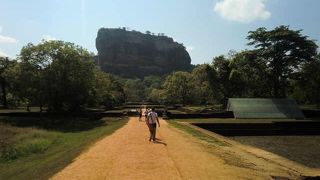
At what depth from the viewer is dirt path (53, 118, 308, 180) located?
14.5 m

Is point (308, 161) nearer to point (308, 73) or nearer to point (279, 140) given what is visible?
point (279, 140)

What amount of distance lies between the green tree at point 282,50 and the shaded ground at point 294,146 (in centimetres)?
2571

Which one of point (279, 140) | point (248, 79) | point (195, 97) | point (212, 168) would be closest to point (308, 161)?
point (212, 168)

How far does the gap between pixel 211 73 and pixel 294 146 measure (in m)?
47.0

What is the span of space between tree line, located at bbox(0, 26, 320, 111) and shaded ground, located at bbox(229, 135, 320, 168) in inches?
988

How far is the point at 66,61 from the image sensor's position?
5425 centimetres

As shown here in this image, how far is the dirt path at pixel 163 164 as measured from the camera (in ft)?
47.7

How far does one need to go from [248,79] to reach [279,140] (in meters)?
35.5

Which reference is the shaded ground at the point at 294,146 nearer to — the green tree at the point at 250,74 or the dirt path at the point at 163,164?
the dirt path at the point at 163,164

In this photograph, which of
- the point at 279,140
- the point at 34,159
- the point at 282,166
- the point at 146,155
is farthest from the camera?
the point at 279,140

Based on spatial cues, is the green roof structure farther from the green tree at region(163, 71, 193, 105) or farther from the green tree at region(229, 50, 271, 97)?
the green tree at region(163, 71, 193, 105)

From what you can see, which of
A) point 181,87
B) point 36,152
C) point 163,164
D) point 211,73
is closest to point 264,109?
point 211,73

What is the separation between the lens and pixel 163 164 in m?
16.0

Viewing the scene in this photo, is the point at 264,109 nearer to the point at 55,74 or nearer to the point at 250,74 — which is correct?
the point at 250,74
